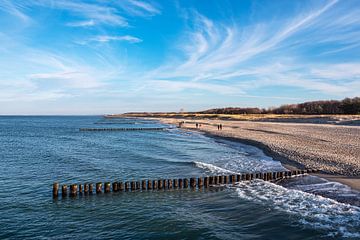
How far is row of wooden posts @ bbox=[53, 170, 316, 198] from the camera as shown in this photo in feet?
55.9

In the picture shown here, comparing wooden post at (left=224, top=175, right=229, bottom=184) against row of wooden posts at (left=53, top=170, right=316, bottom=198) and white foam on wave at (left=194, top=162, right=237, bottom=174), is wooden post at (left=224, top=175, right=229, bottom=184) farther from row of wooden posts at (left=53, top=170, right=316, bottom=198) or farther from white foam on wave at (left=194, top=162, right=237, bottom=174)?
white foam on wave at (left=194, top=162, right=237, bottom=174)

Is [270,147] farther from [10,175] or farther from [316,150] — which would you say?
[10,175]

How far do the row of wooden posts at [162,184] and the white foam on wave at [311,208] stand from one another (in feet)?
5.61

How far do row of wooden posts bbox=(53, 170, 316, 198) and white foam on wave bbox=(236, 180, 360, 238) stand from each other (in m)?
1.71

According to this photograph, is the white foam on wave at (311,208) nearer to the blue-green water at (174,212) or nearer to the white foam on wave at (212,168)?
the blue-green water at (174,212)

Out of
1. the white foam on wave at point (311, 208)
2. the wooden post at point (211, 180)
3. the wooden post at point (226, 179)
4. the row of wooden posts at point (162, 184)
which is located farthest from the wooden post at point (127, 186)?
the white foam on wave at point (311, 208)

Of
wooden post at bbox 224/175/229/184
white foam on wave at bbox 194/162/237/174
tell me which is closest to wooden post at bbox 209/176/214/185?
wooden post at bbox 224/175/229/184

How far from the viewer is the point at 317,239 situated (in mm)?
10344

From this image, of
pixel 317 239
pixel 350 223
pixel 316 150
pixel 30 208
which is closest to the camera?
pixel 317 239

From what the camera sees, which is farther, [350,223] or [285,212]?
[285,212]

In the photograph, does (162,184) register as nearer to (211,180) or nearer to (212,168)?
(211,180)

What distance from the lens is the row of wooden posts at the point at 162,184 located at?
1703 centimetres

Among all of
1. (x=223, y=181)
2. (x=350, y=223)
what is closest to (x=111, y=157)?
(x=223, y=181)

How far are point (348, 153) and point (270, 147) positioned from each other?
9522mm
